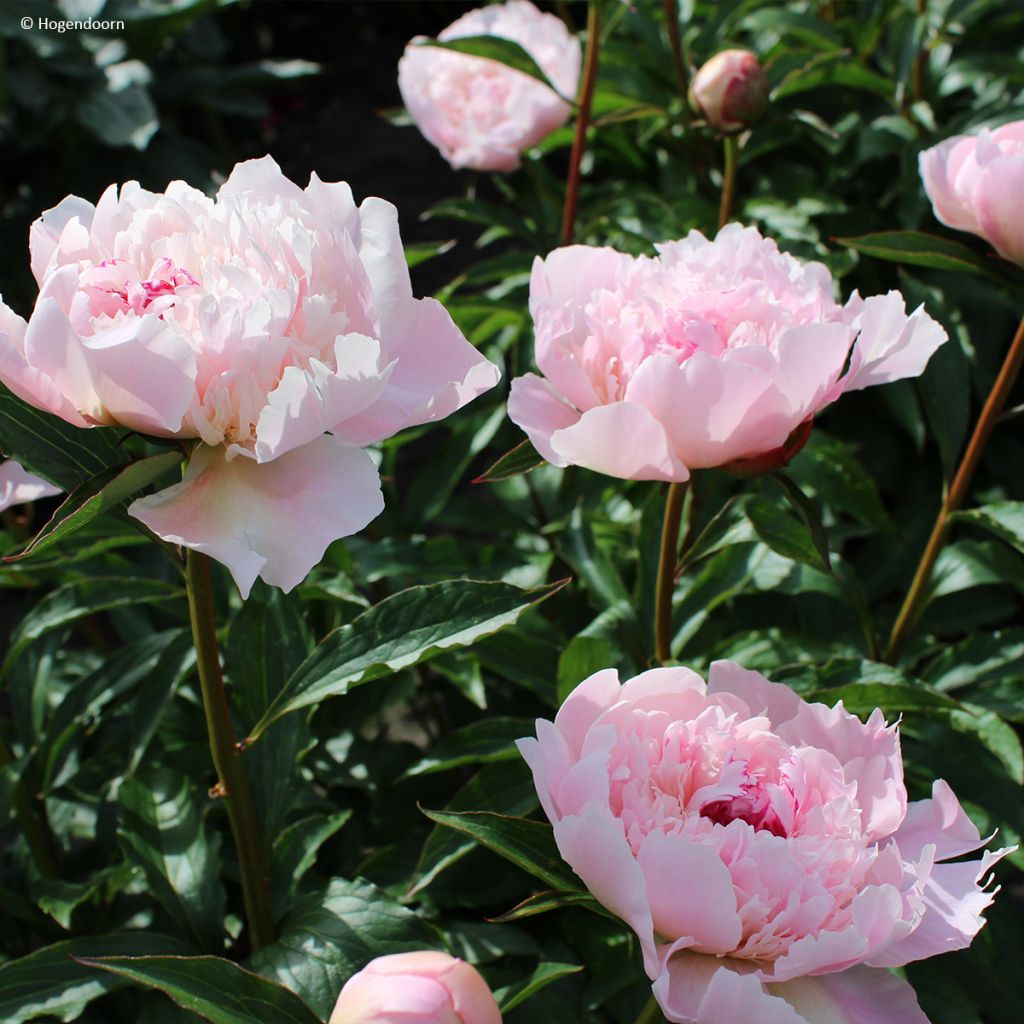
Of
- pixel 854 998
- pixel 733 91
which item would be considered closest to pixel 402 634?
pixel 854 998

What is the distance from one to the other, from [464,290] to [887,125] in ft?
3.25

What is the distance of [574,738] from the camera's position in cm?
69

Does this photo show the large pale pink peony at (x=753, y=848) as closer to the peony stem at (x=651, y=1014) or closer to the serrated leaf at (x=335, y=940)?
the peony stem at (x=651, y=1014)

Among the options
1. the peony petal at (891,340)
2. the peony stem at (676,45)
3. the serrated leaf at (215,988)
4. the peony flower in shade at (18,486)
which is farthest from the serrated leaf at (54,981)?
the peony stem at (676,45)

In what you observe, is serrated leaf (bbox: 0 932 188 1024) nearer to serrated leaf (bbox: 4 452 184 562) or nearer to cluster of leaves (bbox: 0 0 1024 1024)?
cluster of leaves (bbox: 0 0 1024 1024)

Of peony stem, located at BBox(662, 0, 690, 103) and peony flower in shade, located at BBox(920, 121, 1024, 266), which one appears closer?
peony flower in shade, located at BBox(920, 121, 1024, 266)

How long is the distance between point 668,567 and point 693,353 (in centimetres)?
21

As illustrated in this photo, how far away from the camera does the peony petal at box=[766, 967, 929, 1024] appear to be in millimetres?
640

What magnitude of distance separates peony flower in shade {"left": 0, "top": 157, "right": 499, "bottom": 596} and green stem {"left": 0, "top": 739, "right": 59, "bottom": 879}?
0.56 metres

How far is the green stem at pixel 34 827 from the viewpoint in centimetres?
111

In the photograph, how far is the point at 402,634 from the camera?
0.83m

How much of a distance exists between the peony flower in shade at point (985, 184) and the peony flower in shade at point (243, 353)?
0.47 m

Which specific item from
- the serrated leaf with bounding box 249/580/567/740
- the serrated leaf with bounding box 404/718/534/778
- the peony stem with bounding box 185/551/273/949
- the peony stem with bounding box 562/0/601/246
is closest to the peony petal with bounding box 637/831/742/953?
the serrated leaf with bounding box 249/580/567/740

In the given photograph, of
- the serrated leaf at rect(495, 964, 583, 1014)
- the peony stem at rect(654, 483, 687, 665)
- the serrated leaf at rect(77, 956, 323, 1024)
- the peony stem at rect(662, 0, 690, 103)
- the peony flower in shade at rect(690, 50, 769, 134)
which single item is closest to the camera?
the serrated leaf at rect(77, 956, 323, 1024)
